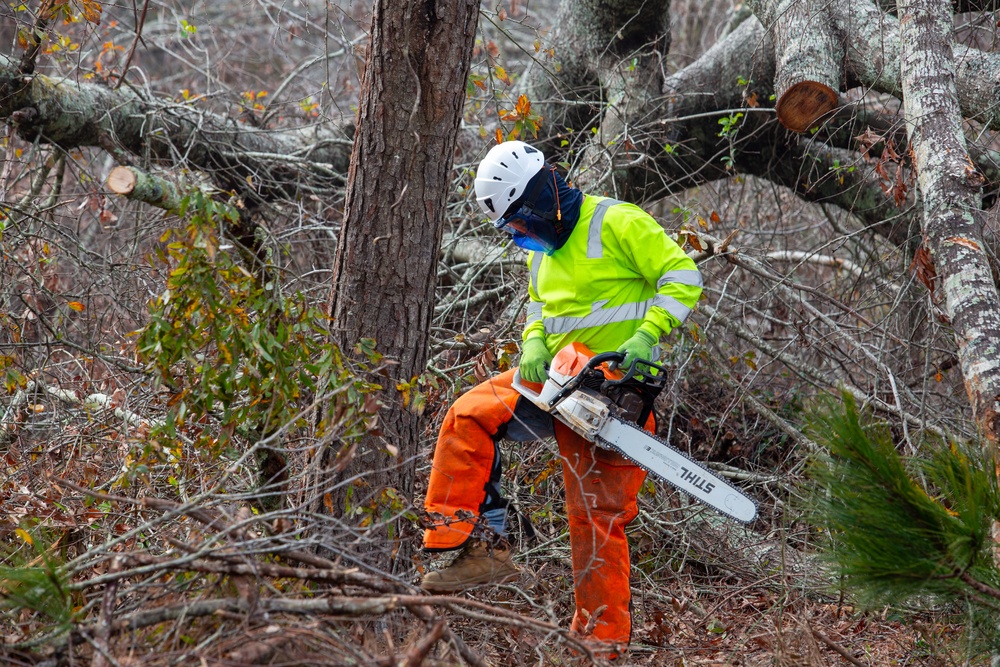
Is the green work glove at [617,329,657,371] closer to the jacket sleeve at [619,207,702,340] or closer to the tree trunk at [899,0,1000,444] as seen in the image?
the jacket sleeve at [619,207,702,340]

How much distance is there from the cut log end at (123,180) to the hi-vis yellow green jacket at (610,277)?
1907 mm

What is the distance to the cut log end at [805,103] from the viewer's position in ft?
14.5

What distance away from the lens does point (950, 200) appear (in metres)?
3.34

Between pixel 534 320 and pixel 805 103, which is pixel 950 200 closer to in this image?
pixel 805 103

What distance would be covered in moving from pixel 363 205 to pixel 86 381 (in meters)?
2.30

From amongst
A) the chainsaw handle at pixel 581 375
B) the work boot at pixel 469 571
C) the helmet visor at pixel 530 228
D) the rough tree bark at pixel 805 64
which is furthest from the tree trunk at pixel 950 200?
the work boot at pixel 469 571

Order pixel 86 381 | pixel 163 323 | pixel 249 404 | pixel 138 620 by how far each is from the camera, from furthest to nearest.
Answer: pixel 86 381
pixel 249 404
pixel 163 323
pixel 138 620

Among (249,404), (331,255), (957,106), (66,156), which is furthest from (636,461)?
(66,156)

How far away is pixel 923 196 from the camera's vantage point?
11.4 ft

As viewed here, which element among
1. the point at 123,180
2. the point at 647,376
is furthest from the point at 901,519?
the point at 123,180

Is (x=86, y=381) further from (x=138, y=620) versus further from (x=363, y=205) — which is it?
(x=138, y=620)

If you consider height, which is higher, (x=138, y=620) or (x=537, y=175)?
(x=537, y=175)

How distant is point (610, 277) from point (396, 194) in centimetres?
101

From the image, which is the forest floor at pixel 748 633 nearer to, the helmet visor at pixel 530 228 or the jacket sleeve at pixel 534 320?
the jacket sleeve at pixel 534 320
